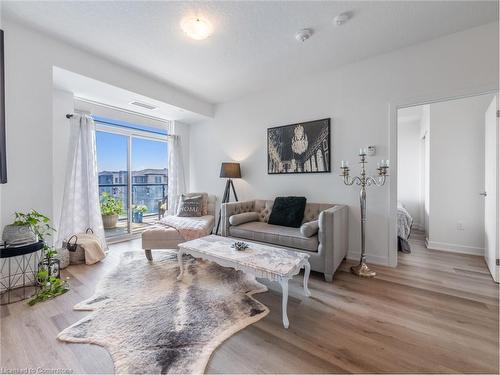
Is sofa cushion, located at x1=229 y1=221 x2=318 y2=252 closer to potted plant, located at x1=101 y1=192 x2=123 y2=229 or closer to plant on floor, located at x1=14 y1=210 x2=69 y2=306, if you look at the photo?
plant on floor, located at x1=14 y1=210 x2=69 y2=306

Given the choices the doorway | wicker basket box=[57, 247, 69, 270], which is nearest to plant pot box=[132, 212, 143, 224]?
wicker basket box=[57, 247, 69, 270]

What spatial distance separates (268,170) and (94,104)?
10.6ft

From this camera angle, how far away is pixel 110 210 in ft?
13.6

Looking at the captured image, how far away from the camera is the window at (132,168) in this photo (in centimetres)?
405

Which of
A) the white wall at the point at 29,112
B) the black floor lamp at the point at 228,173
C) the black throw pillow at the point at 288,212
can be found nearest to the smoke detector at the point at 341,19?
the black throw pillow at the point at 288,212

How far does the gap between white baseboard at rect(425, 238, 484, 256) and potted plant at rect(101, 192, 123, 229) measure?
18.3 ft

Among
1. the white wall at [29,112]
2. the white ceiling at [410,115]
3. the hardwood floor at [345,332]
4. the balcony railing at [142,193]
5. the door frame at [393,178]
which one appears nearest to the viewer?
the hardwood floor at [345,332]

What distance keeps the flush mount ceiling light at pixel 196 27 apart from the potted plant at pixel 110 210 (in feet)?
10.6

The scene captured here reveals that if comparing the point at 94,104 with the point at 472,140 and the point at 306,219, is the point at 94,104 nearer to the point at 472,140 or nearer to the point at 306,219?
the point at 306,219

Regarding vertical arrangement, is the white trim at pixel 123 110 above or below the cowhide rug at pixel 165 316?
above

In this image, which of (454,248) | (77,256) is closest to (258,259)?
(77,256)

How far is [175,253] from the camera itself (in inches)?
136

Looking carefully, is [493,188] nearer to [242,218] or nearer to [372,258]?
[372,258]

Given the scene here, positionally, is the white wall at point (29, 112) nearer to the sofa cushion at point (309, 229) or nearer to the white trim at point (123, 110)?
the white trim at point (123, 110)
